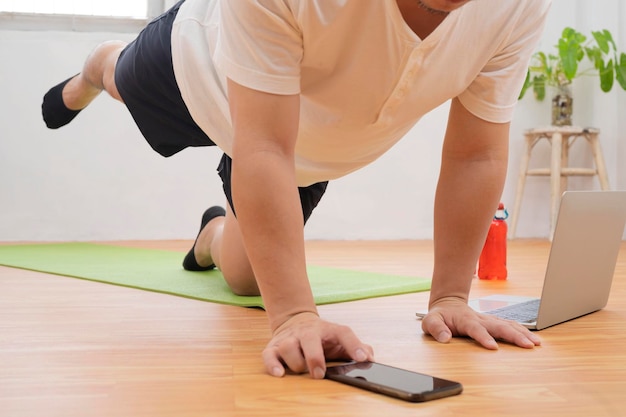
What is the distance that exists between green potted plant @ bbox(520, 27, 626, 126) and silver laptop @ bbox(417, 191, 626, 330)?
88.2 inches

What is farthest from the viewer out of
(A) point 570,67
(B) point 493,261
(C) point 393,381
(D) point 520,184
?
(D) point 520,184

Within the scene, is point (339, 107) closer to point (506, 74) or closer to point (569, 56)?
point (506, 74)

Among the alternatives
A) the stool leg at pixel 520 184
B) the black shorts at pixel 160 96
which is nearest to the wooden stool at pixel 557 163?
the stool leg at pixel 520 184

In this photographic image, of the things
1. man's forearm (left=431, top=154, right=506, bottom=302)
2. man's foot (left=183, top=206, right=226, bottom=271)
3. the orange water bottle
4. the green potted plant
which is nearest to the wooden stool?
the green potted plant

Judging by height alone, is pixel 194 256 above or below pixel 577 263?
below

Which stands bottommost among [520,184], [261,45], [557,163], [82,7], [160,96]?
[520,184]

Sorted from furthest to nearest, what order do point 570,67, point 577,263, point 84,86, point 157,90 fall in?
1. point 570,67
2. point 84,86
3. point 157,90
4. point 577,263

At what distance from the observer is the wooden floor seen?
73 cm

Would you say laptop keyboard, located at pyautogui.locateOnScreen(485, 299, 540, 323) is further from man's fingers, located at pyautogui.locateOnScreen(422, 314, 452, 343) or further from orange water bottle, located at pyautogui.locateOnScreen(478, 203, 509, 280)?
orange water bottle, located at pyautogui.locateOnScreen(478, 203, 509, 280)

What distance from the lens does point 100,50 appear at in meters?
1.84

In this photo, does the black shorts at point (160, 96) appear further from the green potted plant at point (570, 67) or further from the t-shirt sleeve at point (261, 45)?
the green potted plant at point (570, 67)

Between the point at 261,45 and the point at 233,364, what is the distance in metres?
0.39

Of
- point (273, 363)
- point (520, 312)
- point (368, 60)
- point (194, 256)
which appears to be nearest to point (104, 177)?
point (194, 256)

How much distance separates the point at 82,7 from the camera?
11.7ft
